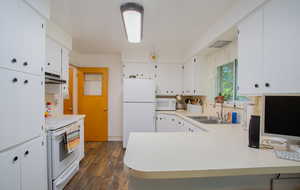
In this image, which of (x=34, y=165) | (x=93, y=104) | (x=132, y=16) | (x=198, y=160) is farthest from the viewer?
(x=93, y=104)

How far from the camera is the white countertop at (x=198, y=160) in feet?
2.62

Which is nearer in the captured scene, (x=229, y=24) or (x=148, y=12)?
(x=229, y=24)

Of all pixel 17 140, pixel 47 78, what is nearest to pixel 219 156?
pixel 17 140

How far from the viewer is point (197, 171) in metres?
0.80

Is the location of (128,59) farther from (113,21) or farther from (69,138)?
(69,138)

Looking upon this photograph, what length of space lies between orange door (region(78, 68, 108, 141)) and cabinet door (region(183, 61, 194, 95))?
2.22m

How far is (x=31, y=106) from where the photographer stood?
1395 millimetres

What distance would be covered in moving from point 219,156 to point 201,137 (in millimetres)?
441

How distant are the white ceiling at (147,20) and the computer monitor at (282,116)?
4.58ft

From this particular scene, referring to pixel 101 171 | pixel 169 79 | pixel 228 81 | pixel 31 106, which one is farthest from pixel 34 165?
pixel 169 79

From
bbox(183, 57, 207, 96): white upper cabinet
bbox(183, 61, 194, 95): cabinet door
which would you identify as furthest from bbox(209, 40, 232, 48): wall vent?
bbox(183, 61, 194, 95): cabinet door

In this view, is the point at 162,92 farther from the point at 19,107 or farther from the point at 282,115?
the point at 19,107

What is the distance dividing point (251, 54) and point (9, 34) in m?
2.28

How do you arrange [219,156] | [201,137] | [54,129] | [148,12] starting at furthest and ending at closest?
1. [148,12]
2. [54,129]
3. [201,137]
4. [219,156]
